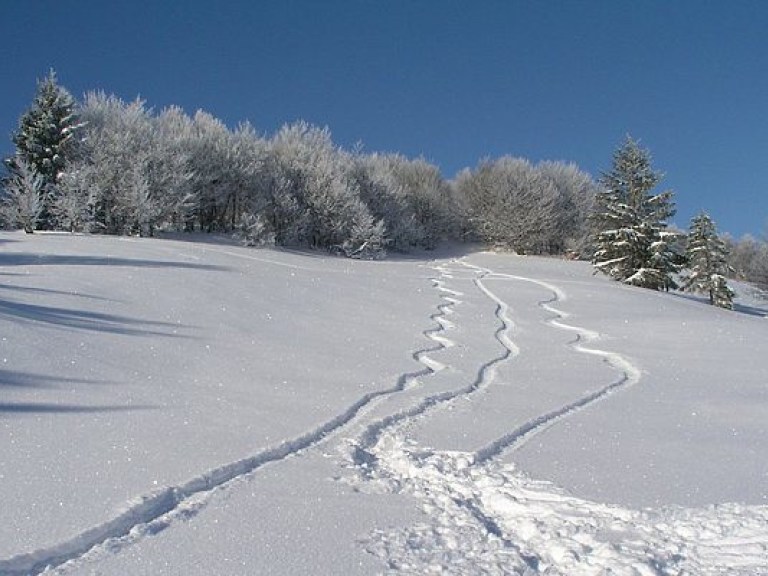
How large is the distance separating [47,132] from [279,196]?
37.3 ft

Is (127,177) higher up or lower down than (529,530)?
higher up

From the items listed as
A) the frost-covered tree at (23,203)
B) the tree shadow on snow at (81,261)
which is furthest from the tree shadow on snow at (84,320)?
the frost-covered tree at (23,203)

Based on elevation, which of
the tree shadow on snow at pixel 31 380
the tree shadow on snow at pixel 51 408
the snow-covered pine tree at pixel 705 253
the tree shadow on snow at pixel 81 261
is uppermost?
the snow-covered pine tree at pixel 705 253

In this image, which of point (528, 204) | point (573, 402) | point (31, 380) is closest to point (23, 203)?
point (31, 380)

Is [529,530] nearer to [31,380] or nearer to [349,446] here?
[349,446]

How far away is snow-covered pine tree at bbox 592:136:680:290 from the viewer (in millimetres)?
27281

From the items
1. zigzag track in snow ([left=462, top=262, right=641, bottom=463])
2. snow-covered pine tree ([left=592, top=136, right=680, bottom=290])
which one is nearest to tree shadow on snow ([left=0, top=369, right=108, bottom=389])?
zigzag track in snow ([left=462, top=262, right=641, bottom=463])

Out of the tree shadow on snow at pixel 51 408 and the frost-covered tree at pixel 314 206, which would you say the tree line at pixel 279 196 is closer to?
the frost-covered tree at pixel 314 206

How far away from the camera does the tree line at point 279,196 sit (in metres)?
27.8

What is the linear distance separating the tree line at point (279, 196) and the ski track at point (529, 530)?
23.9 meters

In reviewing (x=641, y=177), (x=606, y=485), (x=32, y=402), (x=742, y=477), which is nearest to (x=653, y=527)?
(x=606, y=485)

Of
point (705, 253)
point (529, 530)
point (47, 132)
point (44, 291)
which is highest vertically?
point (47, 132)

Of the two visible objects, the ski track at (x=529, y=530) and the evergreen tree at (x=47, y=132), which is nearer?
the ski track at (x=529, y=530)

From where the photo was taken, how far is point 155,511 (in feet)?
11.1
